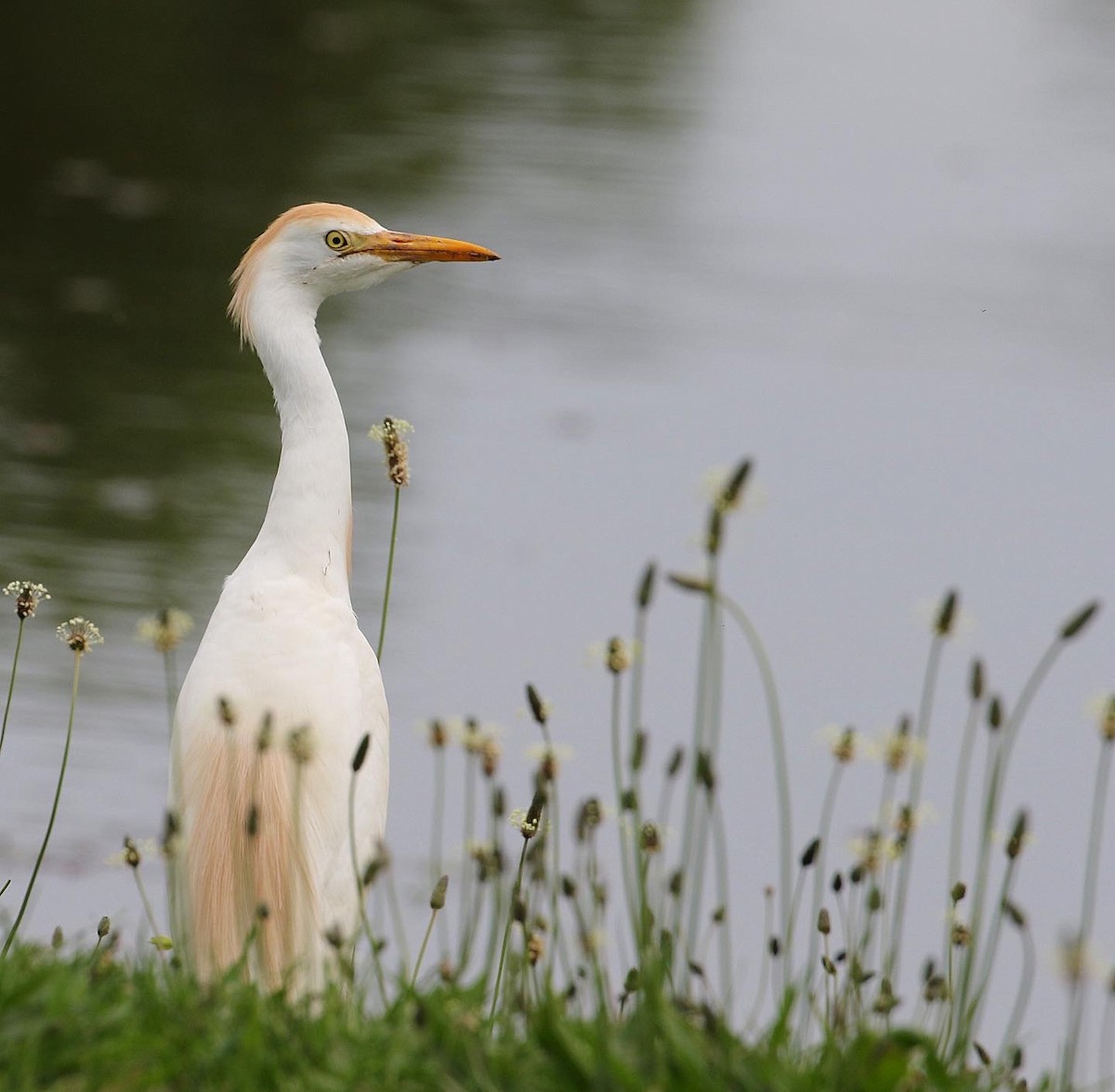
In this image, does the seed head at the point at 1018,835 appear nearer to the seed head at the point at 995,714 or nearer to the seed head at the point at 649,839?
the seed head at the point at 995,714

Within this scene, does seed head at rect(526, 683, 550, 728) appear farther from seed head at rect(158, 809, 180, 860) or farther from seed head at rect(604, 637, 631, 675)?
seed head at rect(158, 809, 180, 860)

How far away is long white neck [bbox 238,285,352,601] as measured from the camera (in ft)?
15.4

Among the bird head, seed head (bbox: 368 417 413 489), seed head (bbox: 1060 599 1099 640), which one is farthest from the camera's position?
the bird head

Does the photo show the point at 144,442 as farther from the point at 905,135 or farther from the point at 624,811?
the point at 905,135

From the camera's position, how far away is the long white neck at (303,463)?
15.4ft

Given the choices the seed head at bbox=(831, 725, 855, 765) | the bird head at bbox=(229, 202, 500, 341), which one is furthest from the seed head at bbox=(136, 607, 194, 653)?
the bird head at bbox=(229, 202, 500, 341)

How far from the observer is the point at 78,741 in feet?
22.2

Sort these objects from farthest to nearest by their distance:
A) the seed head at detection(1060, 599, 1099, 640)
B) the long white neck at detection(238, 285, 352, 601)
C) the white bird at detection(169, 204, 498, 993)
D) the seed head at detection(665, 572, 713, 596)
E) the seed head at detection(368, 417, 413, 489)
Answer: the long white neck at detection(238, 285, 352, 601) < the white bird at detection(169, 204, 498, 993) < the seed head at detection(368, 417, 413, 489) < the seed head at detection(1060, 599, 1099, 640) < the seed head at detection(665, 572, 713, 596)

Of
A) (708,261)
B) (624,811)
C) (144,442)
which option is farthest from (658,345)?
(624,811)

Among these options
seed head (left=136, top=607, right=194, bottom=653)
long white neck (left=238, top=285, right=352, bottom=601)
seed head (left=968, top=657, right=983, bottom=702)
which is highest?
long white neck (left=238, top=285, right=352, bottom=601)

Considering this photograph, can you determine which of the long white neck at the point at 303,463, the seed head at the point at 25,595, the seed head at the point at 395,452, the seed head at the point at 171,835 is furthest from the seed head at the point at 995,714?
the long white neck at the point at 303,463

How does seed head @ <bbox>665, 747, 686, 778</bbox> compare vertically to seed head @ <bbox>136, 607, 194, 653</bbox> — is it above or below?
below

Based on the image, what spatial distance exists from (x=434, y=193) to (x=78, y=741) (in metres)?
6.65

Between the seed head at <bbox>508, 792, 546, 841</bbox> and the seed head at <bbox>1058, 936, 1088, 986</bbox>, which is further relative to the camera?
the seed head at <bbox>508, 792, 546, 841</bbox>
